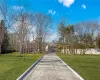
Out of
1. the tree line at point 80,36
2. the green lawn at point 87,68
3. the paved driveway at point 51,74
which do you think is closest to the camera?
the paved driveway at point 51,74

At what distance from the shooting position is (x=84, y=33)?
87.6 meters

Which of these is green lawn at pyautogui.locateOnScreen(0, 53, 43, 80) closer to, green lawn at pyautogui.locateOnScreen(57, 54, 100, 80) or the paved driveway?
the paved driveway

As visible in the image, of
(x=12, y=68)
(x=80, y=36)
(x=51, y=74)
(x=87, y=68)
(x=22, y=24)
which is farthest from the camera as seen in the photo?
(x=80, y=36)

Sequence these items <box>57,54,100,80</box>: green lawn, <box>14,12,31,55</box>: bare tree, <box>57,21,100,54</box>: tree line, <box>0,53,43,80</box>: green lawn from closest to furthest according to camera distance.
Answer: <box>0,53,43,80</box>: green lawn, <box>57,54,100,80</box>: green lawn, <box>14,12,31,55</box>: bare tree, <box>57,21,100,54</box>: tree line

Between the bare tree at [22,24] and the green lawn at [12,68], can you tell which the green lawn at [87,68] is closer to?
the green lawn at [12,68]

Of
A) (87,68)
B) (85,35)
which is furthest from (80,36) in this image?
(87,68)

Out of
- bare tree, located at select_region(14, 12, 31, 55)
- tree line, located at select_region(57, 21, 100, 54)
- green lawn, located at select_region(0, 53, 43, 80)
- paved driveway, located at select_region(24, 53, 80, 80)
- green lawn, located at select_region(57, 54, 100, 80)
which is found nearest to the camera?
paved driveway, located at select_region(24, 53, 80, 80)

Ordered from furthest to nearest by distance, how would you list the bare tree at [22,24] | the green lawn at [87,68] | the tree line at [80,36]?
the tree line at [80,36] → the bare tree at [22,24] → the green lawn at [87,68]

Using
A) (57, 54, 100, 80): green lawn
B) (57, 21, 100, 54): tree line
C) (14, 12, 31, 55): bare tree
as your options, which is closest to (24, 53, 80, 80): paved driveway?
(57, 54, 100, 80): green lawn

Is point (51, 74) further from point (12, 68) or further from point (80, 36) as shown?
point (80, 36)

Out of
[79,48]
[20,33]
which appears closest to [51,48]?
[79,48]

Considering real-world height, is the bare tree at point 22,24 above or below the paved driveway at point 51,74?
above

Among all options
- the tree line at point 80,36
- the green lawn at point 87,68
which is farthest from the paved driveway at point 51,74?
the tree line at point 80,36

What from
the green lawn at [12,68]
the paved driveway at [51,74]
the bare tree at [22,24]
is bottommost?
the paved driveway at [51,74]
